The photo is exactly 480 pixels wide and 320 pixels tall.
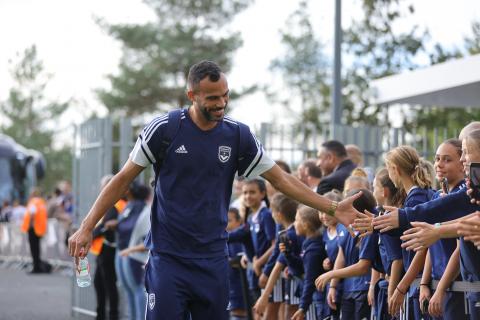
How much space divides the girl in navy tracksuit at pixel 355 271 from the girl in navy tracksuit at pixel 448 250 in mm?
1006

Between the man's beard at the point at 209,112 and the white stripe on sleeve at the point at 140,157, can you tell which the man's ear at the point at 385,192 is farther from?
the white stripe on sleeve at the point at 140,157

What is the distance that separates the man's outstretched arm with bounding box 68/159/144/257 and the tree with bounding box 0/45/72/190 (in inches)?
2728

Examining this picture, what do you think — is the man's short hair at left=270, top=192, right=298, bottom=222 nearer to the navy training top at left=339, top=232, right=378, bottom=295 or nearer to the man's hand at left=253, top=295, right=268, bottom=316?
the man's hand at left=253, top=295, right=268, bottom=316

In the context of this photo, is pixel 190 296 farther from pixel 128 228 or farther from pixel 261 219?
pixel 128 228

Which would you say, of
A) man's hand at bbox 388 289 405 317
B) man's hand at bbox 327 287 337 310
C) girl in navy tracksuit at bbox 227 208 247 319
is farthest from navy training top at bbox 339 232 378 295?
girl in navy tracksuit at bbox 227 208 247 319

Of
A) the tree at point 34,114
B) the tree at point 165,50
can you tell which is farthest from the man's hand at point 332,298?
the tree at point 34,114

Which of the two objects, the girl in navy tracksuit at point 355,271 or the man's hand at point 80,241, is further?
the girl in navy tracksuit at point 355,271

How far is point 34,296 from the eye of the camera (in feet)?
62.1

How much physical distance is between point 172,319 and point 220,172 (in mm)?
926

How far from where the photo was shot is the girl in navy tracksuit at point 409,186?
742cm

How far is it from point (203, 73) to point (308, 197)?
39.5 inches

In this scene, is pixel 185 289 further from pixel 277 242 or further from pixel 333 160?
pixel 333 160

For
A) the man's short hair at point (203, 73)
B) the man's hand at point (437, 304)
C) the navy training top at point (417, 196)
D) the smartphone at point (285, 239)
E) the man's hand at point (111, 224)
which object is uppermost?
the man's short hair at point (203, 73)

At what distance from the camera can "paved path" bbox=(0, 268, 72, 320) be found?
15.5 metres
